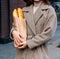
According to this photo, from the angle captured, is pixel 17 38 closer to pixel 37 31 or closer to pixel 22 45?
pixel 22 45

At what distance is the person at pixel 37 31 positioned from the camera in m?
3.18

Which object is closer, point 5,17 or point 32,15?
point 32,15

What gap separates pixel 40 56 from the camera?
3.25m

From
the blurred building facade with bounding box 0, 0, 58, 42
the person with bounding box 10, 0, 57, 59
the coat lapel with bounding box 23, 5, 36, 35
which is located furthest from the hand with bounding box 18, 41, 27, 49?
the blurred building facade with bounding box 0, 0, 58, 42

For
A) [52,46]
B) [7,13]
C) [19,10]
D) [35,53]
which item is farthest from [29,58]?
[7,13]

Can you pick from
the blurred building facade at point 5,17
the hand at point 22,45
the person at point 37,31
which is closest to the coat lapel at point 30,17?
the person at point 37,31

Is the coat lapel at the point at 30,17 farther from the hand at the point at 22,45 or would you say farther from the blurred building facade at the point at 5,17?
the blurred building facade at the point at 5,17

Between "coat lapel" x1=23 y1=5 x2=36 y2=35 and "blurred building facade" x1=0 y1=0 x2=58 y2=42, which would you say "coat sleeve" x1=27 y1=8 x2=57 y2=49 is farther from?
"blurred building facade" x1=0 y1=0 x2=58 y2=42

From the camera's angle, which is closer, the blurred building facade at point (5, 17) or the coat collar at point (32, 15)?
the coat collar at point (32, 15)

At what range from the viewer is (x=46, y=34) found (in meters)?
3.17

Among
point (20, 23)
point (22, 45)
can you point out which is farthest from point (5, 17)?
point (22, 45)

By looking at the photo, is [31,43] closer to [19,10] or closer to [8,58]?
[19,10]

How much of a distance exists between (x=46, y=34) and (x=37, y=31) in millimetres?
117

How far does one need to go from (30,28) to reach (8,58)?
20.0 feet
